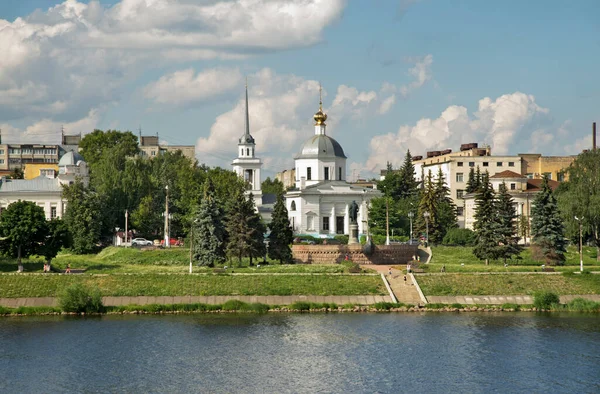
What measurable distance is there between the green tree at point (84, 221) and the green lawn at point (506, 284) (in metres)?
30.1

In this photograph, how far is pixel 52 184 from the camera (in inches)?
3652

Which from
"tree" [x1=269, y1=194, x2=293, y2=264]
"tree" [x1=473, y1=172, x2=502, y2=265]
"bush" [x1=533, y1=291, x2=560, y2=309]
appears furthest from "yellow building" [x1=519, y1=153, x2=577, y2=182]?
"bush" [x1=533, y1=291, x2=560, y2=309]

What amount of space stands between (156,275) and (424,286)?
51.8 ft

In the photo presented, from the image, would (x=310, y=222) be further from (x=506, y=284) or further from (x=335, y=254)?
(x=506, y=284)

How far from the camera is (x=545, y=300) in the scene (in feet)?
176

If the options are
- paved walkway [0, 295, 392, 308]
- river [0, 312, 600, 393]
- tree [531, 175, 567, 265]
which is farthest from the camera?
tree [531, 175, 567, 265]

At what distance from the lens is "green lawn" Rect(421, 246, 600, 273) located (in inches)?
2432

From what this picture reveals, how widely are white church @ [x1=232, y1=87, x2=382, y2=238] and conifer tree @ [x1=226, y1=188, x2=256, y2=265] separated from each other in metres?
25.6

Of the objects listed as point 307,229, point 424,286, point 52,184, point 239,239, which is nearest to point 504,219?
point 424,286

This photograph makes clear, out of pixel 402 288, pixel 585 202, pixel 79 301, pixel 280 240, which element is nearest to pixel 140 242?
pixel 280 240

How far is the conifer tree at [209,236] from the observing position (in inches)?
Answer: 2511

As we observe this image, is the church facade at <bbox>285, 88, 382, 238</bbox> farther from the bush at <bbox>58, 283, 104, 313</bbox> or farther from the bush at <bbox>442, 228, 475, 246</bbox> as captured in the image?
the bush at <bbox>58, 283, 104, 313</bbox>

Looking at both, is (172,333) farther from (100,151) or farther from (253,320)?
(100,151)

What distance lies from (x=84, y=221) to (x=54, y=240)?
14.0 meters
